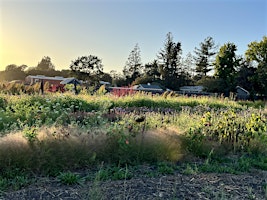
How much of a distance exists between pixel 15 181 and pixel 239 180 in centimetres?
214

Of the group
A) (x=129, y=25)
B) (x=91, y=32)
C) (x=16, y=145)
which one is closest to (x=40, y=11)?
(x=91, y=32)

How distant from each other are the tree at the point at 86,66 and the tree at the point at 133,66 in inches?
218

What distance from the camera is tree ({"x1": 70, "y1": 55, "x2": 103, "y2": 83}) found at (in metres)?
34.9

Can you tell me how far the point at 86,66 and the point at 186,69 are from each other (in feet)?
47.0

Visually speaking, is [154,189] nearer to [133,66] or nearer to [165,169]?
[165,169]

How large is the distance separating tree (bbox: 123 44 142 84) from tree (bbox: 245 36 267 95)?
14959 mm

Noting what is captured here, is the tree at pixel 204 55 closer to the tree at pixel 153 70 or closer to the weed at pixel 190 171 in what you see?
the tree at pixel 153 70

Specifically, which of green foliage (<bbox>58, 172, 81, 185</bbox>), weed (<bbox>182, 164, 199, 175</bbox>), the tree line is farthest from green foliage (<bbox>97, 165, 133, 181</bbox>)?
the tree line

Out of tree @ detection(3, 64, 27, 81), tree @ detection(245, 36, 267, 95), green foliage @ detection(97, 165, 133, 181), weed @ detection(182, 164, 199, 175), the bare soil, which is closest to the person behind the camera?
the bare soil

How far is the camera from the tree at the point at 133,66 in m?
39.9

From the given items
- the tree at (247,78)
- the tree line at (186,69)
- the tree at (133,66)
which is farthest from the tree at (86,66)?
the tree at (247,78)

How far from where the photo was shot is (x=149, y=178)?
8.71 ft

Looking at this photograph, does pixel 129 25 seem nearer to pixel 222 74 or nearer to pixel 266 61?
pixel 222 74

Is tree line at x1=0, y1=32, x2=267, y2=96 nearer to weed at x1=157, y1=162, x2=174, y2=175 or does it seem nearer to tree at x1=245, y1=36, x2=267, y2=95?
tree at x1=245, y1=36, x2=267, y2=95
